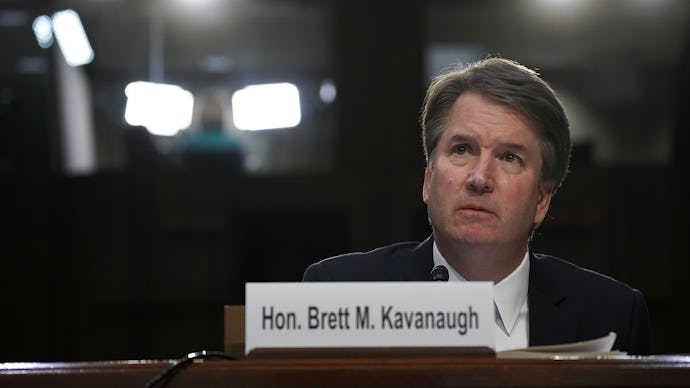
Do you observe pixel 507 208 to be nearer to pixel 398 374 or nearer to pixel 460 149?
pixel 460 149

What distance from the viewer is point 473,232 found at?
1.38 meters

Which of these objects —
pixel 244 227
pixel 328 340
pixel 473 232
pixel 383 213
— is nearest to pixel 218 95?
pixel 244 227

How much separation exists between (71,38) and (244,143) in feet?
3.03

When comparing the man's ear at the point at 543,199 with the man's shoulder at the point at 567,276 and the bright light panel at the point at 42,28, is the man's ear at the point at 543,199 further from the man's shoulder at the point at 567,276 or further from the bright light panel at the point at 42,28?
the bright light panel at the point at 42,28

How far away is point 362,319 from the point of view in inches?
38.8

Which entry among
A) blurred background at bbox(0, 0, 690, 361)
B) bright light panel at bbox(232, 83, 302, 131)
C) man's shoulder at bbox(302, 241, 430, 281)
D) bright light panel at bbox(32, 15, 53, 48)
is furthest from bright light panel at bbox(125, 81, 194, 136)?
man's shoulder at bbox(302, 241, 430, 281)

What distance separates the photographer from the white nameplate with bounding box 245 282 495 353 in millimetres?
982

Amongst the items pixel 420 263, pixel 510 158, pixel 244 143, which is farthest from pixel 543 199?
pixel 244 143

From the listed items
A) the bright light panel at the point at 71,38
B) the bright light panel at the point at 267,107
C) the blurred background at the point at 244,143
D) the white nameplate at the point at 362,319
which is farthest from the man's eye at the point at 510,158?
the bright light panel at the point at 71,38

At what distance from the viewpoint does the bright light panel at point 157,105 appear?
4434 mm

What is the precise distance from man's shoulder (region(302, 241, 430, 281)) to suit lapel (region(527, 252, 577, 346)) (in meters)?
0.18

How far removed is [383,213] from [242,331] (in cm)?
331

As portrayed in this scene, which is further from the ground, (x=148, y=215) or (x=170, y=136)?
(x=170, y=136)

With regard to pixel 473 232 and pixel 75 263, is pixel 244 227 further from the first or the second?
pixel 473 232
